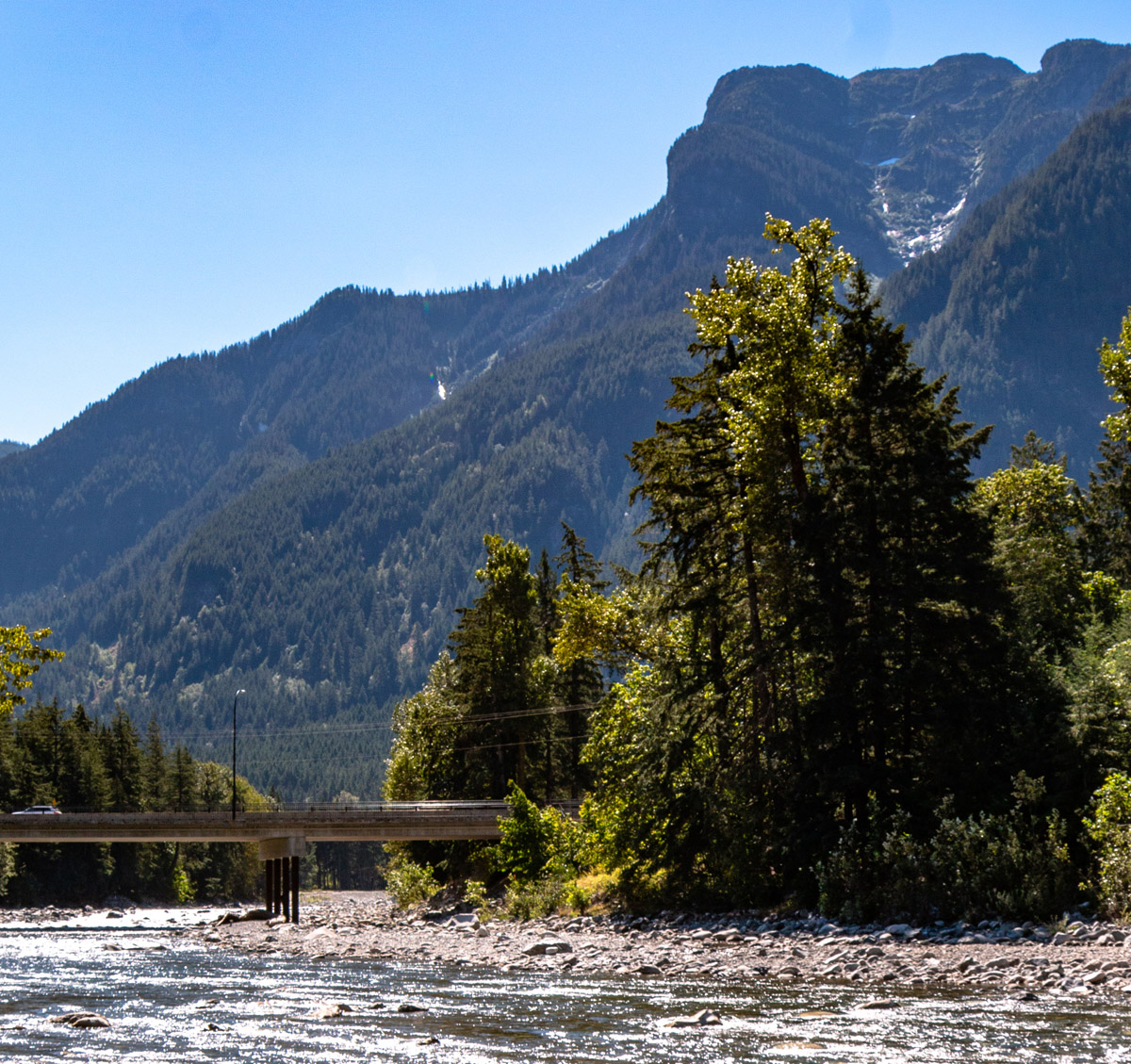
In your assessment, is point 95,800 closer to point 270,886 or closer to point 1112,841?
point 270,886

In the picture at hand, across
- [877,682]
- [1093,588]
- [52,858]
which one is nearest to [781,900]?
[877,682]

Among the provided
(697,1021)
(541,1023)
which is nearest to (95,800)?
(541,1023)

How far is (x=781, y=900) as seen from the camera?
1378 inches

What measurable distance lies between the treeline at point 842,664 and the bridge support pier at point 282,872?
31.1 meters

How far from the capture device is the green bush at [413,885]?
213 ft

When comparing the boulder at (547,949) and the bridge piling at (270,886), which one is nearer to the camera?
the boulder at (547,949)

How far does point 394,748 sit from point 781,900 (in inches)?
1797

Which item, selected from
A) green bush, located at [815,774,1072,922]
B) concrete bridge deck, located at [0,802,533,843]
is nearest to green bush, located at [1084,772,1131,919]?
green bush, located at [815,774,1072,922]

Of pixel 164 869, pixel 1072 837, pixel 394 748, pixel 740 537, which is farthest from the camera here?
pixel 164 869

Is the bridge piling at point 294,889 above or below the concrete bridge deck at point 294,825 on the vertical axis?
below

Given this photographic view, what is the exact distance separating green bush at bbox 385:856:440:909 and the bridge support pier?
18.5 ft

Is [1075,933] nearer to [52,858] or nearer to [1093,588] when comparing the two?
[1093,588]

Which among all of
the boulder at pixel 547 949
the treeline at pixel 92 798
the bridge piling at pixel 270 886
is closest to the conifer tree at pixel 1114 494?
the boulder at pixel 547 949

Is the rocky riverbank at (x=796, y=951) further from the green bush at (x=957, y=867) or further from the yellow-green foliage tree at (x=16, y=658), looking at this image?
the yellow-green foliage tree at (x=16, y=658)
